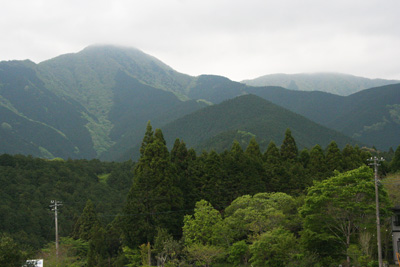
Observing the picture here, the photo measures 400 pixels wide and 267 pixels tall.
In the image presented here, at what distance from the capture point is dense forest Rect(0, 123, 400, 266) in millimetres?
35656

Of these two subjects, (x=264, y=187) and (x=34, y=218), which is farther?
(x=34, y=218)

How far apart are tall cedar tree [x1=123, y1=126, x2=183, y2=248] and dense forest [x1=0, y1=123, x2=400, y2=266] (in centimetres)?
11

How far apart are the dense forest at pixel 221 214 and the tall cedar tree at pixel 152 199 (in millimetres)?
112

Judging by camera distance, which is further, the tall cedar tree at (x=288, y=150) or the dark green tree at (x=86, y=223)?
the tall cedar tree at (x=288, y=150)

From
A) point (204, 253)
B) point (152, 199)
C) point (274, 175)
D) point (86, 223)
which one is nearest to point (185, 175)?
point (152, 199)

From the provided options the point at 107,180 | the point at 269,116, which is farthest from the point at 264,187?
the point at 269,116

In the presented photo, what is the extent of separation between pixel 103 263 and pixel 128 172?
2771 inches

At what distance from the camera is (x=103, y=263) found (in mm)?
54906

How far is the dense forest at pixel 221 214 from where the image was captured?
35656 millimetres

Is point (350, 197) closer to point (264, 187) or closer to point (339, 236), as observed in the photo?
point (339, 236)

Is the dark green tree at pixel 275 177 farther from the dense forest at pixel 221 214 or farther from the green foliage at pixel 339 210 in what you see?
the green foliage at pixel 339 210

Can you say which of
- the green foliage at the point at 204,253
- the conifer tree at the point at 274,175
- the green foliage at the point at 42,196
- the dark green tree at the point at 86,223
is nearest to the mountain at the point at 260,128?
the green foliage at the point at 42,196

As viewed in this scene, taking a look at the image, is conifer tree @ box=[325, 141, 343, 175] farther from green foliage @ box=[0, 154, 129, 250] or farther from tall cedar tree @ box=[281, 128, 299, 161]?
green foliage @ box=[0, 154, 129, 250]

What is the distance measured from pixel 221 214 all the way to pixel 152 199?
890cm
